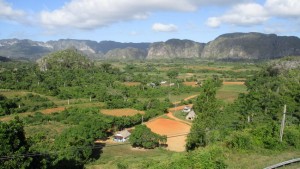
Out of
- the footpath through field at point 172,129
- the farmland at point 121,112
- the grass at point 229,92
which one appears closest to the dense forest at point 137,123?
the footpath through field at point 172,129

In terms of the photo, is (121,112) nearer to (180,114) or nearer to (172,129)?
(180,114)

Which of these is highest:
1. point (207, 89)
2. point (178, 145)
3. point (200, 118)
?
point (207, 89)

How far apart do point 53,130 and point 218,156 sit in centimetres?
2232

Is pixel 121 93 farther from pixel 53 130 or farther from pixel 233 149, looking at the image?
pixel 233 149

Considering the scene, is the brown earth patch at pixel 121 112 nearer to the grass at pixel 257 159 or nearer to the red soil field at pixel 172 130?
the red soil field at pixel 172 130

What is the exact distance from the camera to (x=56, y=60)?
92.1m

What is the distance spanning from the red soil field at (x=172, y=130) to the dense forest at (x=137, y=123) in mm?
1613

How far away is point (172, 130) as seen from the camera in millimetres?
35812

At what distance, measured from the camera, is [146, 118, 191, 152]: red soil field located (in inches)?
1206

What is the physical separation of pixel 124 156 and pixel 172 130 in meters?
10.2

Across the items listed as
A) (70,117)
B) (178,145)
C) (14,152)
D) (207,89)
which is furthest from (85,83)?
(14,152)

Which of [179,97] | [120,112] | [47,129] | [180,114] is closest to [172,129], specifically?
[180,114]

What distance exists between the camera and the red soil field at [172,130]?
30641 millimetres

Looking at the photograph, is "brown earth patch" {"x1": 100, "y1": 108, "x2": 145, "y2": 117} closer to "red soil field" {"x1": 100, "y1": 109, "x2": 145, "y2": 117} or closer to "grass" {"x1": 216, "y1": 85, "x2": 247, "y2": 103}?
"red soil field" {"x1": 100, "y1": 109, "x2": 145, "y2": 117}
